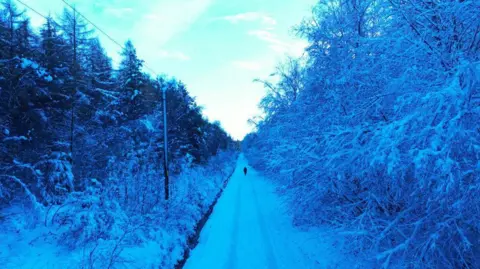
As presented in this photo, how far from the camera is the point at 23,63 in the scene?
9.05m

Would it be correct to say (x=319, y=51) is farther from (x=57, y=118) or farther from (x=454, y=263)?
(x=57, y=118)

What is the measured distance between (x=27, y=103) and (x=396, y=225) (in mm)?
12213

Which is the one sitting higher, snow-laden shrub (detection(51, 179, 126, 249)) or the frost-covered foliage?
the frost-covered foliage

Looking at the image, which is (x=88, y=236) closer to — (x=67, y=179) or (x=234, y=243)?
(x=67, y=179)

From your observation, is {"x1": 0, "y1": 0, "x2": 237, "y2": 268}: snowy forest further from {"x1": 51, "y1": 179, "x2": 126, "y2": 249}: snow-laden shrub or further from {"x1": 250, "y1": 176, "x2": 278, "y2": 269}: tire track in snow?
{"x1": 250, "y1": 176, "x2": 278, "y2": 269}: tire track in snow

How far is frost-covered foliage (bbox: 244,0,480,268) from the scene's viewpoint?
2818 mm

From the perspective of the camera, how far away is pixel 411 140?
10.3ft

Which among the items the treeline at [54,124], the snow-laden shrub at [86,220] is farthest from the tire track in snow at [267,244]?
the treeline at [54,124]

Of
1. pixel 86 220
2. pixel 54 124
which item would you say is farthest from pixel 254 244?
pixel 54 124

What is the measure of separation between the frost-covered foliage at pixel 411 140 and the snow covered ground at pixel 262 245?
1.73m

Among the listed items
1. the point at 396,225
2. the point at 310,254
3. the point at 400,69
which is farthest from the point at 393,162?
the point at 310,254

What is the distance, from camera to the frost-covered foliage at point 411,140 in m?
2.82

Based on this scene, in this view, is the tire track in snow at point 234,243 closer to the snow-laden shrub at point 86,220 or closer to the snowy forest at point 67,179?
the snowy forest at point 67,179

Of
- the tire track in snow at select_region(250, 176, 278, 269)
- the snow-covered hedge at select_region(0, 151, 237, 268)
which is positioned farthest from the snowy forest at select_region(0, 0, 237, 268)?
the tire track in snow at select_region(250, 176, 278, 269)
